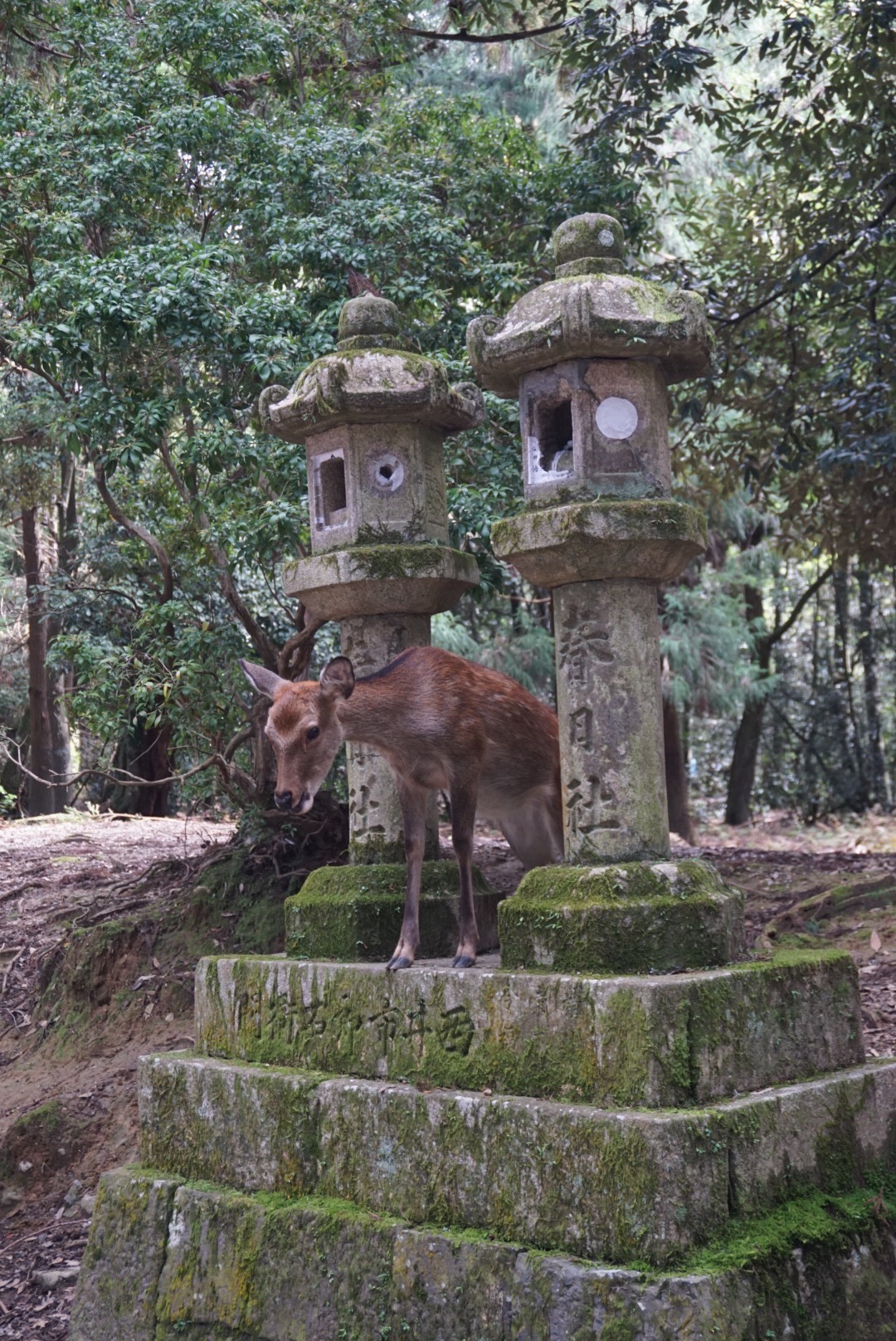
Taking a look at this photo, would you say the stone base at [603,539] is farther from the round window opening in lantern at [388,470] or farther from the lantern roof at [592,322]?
the round window opening in lantern at [388,470]

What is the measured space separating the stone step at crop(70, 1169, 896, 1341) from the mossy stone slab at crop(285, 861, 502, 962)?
967 millimetres

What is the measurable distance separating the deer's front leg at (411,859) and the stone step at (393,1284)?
902mm

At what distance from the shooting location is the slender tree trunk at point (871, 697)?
59.1 feet

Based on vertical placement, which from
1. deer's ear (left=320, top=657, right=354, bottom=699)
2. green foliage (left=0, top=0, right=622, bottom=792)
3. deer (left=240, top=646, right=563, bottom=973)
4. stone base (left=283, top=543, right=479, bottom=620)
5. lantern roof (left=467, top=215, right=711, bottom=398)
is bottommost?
deer (left=240, top=646, right=563, bottom=973)

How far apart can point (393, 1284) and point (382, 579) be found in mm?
2584

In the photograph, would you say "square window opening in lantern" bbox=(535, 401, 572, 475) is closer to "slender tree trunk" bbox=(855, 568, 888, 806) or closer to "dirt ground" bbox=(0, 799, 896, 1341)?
"dirt ground" bbox=(0, 799, 896, 1341)

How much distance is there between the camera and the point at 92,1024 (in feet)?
25.4

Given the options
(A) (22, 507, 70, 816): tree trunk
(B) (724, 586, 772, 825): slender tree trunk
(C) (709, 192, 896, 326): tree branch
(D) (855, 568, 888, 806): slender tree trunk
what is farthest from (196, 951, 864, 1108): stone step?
(D) (855, 568, 888, 806): slender tree trunk

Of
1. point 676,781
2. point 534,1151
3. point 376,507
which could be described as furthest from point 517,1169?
point 676,781

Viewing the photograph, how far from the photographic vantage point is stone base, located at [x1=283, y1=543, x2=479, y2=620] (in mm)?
5258

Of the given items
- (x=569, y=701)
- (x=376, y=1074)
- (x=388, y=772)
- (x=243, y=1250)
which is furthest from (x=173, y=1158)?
(x=569, y=701)

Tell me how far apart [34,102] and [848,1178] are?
25.0 feet

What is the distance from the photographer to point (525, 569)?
4602 mm

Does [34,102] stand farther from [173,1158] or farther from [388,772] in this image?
[173,1158]
